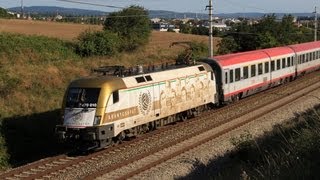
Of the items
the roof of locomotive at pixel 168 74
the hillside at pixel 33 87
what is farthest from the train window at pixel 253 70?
the hillside at pixel 33 87

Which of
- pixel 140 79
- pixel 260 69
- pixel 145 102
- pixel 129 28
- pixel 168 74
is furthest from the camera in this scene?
pixel 129 28

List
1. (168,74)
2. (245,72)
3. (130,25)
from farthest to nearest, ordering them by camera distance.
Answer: (130,25), (245,72), (168,74)

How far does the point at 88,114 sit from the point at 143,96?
8.05 feet

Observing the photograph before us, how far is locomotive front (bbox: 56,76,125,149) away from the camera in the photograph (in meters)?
16.0

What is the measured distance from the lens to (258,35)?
51.6 metres

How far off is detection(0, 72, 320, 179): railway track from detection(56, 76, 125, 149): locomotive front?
1.95 ft

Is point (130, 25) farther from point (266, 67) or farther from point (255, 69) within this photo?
point (255, 69)

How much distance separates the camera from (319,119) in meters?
11.5

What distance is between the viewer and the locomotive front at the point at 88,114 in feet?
52.5

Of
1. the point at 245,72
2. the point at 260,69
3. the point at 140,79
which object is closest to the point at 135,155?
the point at 140,79

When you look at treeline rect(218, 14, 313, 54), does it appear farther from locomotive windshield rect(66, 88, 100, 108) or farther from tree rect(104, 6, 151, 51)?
locomotive windshield rect(66, 88, 100, 108)

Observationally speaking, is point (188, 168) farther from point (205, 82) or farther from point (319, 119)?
point (205, 82)

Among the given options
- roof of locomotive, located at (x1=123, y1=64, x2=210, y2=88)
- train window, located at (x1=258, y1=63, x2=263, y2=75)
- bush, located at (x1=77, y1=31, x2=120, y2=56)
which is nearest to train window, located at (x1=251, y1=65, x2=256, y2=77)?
train window, located at (x1=258, y1=63, x2=263, y2=75)

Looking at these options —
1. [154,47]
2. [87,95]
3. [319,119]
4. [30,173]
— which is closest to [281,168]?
[319,119]
